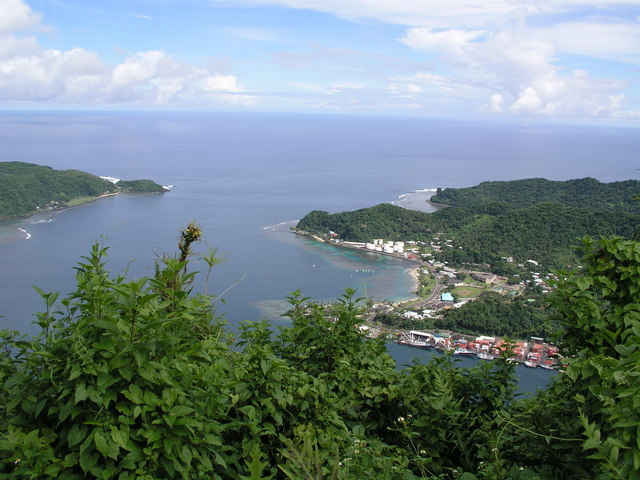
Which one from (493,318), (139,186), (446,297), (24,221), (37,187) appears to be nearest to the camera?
(493,318)

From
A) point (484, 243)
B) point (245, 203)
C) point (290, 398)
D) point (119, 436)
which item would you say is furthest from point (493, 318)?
point (245, 203)

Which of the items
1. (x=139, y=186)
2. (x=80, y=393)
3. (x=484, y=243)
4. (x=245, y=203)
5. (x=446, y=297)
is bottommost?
(x=446, y=297)

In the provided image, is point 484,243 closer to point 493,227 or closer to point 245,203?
point 493,227

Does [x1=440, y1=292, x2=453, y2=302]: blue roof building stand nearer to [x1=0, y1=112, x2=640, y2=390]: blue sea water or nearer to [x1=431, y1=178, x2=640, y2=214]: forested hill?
[x1=0, y1=112, x2=640, y2=390]: blue sea water

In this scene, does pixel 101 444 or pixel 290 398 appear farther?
pixel 290 398

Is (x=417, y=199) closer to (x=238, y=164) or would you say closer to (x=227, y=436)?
(x=238, y=164)

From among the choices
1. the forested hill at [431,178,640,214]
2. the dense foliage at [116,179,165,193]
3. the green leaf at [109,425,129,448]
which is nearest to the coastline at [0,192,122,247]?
the dense foliage at [116,179,165,193]

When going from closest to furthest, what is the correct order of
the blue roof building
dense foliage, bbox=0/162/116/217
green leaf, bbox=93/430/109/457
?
green leaf, bbox=93/430/109/457 → the blue roof building → dense foliage, bbox=0/162/116/217
